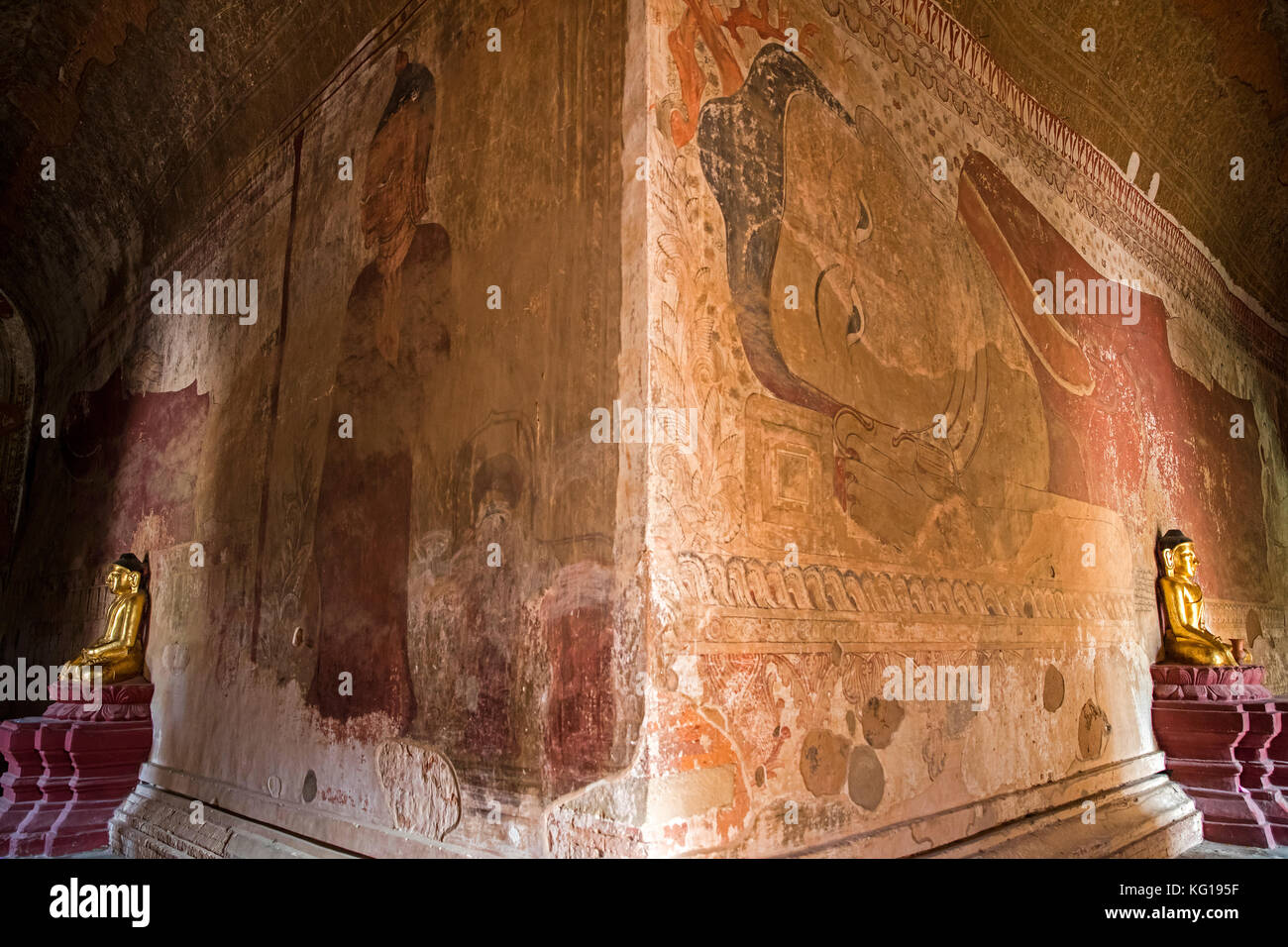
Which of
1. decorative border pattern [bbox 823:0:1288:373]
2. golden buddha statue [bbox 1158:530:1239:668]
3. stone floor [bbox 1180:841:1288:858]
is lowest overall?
stone floor [bbox 1180:841:1288:858]

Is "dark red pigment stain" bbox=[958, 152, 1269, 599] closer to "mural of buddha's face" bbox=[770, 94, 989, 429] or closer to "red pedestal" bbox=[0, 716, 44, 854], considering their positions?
"mural of buddha's face" bbox=[770, 94, 989, 429]

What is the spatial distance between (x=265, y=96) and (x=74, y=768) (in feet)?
14.7

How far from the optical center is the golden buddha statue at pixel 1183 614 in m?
5.83

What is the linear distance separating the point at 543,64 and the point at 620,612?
86.2 inches

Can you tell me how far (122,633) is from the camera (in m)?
6.00

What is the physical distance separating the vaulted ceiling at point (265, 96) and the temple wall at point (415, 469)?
0.41 meters

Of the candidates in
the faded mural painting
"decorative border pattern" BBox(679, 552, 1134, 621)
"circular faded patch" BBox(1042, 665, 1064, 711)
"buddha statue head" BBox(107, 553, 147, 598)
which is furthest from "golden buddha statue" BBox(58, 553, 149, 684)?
"circular faded patch" BBox(1042, 665, 1064, 711)

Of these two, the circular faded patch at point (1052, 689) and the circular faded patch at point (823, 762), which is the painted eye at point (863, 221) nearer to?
the circular faded patch at point (823, 762)

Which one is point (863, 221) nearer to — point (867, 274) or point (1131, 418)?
point (867, 274)

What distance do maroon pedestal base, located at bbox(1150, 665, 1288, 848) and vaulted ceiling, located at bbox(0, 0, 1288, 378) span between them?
3821 millimetres

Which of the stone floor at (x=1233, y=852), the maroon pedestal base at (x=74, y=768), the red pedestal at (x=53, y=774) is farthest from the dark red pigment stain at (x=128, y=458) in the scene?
the stone floor at (x=1233, y=852)

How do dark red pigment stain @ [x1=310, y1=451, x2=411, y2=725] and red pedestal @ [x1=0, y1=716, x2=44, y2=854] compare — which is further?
red pedestal @ [x1=0, y1=716, x2=44, y2=854]

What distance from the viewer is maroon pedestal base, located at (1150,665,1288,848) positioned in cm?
529

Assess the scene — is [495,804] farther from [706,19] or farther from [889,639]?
[706,19]
